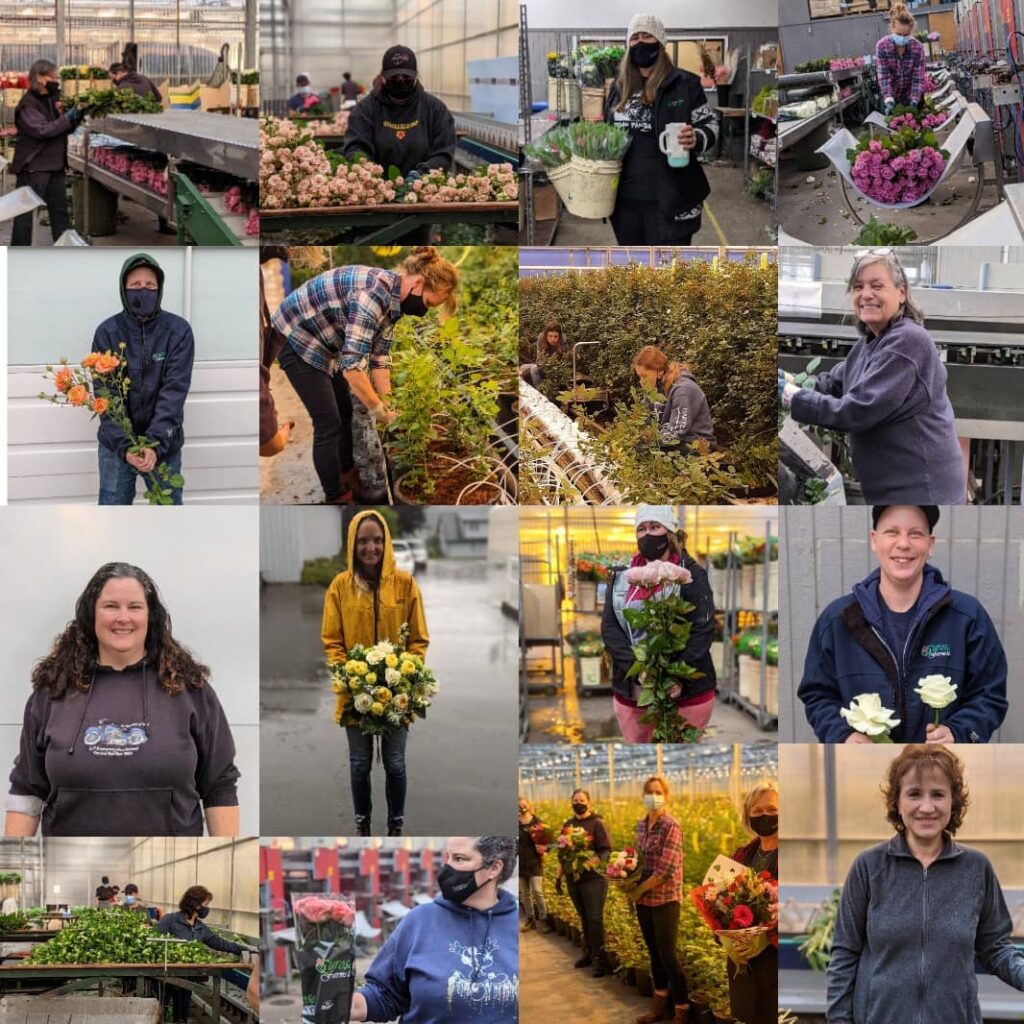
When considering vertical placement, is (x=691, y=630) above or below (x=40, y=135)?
below

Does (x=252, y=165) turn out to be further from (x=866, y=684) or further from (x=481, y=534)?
(x=866, y=684)

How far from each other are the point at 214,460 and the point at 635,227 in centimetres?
142

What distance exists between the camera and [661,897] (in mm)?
4109

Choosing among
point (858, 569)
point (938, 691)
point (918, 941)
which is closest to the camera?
point (918, 941)

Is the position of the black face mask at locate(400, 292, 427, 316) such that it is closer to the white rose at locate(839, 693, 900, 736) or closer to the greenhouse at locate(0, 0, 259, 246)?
the greenhouse at locate(0, 0, 259, 246)

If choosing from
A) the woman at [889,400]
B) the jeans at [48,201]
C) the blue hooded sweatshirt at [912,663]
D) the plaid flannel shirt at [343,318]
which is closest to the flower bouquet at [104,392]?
the jeans at [48,201]

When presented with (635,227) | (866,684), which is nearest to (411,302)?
(635,227)

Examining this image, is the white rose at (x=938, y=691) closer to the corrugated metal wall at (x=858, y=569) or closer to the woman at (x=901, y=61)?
the corrugated metal wall at (x=858, y=569)

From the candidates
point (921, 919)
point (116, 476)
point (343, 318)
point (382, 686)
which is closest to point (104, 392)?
point (116, 476)

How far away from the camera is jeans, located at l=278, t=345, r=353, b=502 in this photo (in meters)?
4.10

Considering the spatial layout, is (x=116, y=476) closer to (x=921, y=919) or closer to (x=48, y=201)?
(x=48, y=201)

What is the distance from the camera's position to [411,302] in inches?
161

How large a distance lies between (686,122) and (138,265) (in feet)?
5.38

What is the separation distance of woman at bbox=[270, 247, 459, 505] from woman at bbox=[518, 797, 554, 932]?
1.08m
